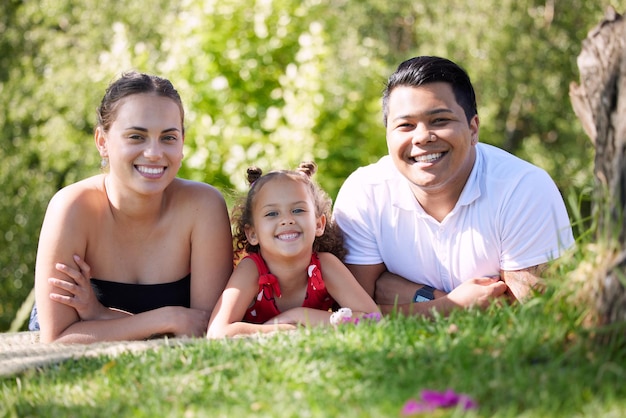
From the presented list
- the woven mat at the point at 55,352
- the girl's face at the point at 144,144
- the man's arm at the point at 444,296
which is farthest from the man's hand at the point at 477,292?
the girl's face at the point at 144,144

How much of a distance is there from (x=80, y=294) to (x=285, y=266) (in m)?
Answer: 1.06

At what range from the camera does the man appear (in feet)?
14.4

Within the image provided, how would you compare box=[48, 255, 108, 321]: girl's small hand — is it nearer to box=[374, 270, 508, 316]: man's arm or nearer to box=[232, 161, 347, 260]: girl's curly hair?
box=[232, 161, 347, 260]: girl's curly hair

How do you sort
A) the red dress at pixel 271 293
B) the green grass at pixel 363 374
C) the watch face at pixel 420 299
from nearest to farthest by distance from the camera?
the green grass at pixel 363 374 → the red dress at pixel 271 293 → the watch face at pixel 420 299

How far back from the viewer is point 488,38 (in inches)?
518

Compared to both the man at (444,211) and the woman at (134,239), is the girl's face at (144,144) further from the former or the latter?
the man at (444,211)

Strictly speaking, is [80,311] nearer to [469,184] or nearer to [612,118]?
[469,184]

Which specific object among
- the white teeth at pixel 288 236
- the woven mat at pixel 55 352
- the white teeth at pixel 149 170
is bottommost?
the woven mat at pixel 55 352

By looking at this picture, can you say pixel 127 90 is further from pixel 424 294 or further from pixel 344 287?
pixel 424 294

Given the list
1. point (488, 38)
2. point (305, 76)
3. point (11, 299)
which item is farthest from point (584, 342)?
point (488, 38)

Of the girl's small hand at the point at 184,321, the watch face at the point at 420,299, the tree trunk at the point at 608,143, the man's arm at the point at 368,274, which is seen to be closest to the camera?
the tree trunk at the point at 608,143

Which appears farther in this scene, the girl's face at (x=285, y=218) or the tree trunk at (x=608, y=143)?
the girl's face at (x=285, y=218)

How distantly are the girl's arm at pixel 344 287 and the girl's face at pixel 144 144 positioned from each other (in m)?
0.95

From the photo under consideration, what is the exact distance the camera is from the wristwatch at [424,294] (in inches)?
181
